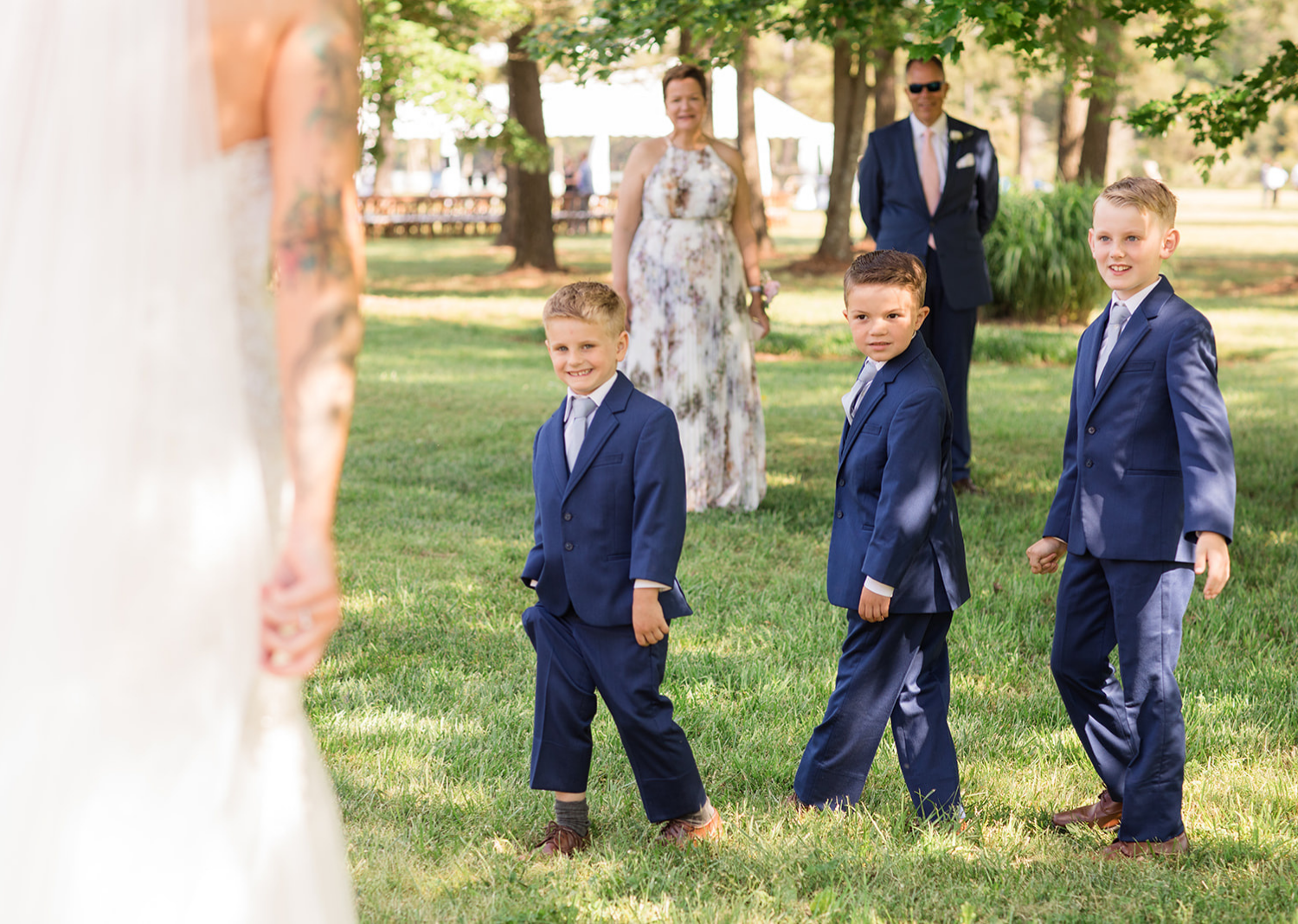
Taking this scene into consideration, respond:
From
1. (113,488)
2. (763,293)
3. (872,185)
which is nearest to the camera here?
(113,488)

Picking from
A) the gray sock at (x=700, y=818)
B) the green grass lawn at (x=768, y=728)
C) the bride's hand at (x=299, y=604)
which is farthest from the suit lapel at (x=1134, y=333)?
the bride's hand at (x=299, y=604)

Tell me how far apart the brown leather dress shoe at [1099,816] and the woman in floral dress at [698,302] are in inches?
155

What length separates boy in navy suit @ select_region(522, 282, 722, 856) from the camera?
3.33m

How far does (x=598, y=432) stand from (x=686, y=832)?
3.62 ft

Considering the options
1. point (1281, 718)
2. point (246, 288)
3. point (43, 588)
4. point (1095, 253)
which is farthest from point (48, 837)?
point (1281, 718)

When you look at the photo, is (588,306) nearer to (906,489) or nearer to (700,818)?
(906,489)

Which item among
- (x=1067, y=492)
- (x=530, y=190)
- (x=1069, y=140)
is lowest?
(x=1067, y=492)

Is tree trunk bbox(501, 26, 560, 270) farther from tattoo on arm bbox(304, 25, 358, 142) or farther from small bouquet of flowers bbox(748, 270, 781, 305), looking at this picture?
tattoo on arm bbox(304, 25, 358, 142)

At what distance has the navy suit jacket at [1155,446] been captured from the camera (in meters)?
3.24

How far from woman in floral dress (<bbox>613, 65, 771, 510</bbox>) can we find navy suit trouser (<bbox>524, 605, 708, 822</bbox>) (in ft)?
13.1

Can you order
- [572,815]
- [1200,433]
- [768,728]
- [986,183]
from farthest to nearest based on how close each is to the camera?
[986,183] < [768,728] < [572,815] < [1200,433]

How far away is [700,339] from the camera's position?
7484 mm

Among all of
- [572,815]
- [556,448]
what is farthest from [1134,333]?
[572,815]

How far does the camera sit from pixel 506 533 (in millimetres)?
6820
